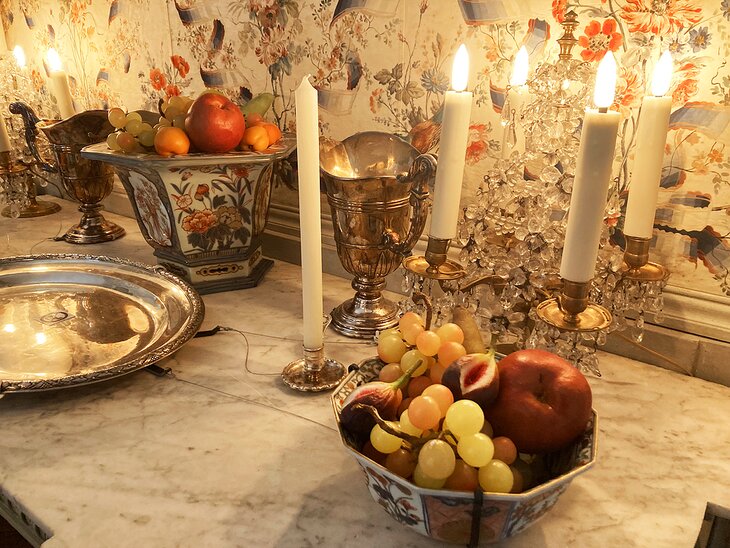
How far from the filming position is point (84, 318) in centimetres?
97

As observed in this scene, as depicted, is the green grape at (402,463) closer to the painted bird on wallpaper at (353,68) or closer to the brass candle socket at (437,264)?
the brass candle socket at (437,264)

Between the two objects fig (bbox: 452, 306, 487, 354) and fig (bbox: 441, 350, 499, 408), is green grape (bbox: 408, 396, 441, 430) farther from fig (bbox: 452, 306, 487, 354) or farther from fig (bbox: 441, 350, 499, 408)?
fig (bbox: 452, 306, 487, 354)

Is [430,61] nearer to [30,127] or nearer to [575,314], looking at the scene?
[575,314]

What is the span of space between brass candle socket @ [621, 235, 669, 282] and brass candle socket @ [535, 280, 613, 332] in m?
0.14

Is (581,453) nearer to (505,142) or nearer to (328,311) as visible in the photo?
(505,142)

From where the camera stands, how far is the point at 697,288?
83cm

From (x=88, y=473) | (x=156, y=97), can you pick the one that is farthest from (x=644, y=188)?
(x=156, y=97)

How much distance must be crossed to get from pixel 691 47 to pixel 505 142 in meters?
0.26

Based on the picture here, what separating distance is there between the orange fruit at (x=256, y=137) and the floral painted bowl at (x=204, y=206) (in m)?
0.02

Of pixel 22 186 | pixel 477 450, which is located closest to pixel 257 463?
pixel 477 450

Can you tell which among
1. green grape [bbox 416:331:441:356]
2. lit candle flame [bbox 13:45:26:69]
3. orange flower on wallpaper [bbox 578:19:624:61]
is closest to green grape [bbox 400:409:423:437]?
green grape [bbox 416:331:441:356]

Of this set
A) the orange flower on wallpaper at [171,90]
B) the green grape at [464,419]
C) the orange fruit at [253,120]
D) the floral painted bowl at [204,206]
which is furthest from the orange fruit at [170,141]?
the green grape at [464,419]

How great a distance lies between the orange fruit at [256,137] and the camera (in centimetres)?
103

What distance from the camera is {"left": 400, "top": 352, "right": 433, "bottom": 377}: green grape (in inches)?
23.8
